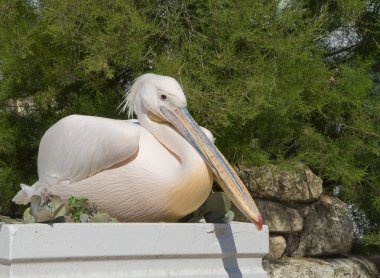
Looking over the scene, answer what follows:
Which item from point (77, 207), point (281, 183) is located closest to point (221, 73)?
point (281, 183)

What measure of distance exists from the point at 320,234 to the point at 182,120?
7.64 ft

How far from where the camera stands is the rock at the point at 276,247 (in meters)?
4.66

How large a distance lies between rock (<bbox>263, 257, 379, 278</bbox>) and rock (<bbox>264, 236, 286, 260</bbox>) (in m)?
0.04

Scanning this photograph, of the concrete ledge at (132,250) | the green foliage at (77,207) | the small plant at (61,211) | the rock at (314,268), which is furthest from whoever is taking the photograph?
the rock at (314,268)

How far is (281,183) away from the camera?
15.3 ft

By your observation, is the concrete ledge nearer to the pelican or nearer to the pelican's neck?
the pelican

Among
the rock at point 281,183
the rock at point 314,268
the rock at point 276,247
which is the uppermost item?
the rock at point 281,183

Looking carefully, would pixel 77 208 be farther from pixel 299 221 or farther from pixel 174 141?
pixel 299 221

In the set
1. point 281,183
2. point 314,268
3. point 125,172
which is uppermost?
point 125,172

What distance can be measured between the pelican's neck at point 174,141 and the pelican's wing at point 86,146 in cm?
10

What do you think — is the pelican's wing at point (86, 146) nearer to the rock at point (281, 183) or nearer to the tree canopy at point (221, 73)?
the tree canopy at point (221, 73)

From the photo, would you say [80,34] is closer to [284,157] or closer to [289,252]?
[284,157]

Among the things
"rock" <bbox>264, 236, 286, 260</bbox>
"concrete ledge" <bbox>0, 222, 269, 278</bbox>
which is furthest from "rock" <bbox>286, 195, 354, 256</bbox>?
"concrete ledge" <bbox>0, 222, 269, 278</bbox>

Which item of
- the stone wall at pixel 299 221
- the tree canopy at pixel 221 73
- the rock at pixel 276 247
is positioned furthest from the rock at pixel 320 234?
the tree canopy at pixel 221 73
